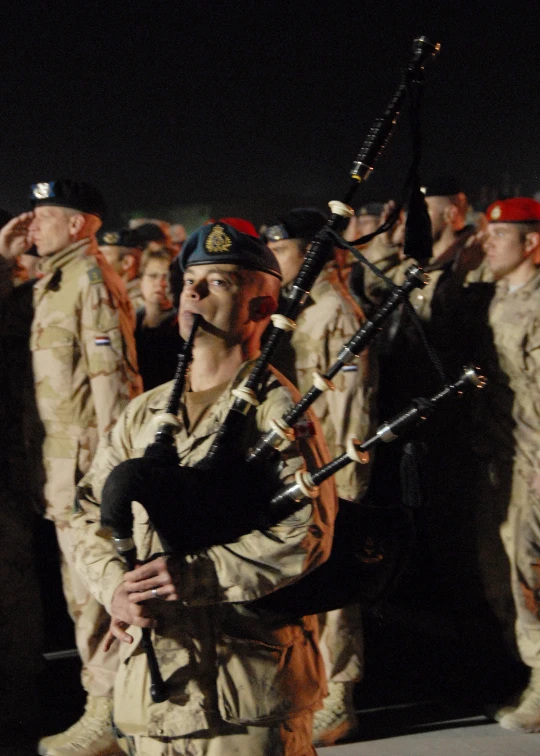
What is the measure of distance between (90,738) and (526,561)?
2.04 m

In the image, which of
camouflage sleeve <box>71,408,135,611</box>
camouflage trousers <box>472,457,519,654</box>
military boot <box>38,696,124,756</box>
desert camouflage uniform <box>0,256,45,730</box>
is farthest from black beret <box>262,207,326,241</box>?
military boot <box>38,696,124,756</box>

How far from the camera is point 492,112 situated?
4645mm

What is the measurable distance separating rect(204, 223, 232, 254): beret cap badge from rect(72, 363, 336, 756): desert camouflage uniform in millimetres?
338

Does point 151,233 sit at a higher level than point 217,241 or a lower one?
lower

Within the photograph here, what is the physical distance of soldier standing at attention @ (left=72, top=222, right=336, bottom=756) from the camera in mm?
1921

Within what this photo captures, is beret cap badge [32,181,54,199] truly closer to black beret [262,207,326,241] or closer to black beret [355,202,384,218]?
black beret [262,207,326,241]

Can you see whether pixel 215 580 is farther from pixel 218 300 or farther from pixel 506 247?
pixel 506 247

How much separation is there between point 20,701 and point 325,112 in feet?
11.4

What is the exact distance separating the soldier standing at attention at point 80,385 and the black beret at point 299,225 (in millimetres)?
802

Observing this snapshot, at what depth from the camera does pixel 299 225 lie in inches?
164

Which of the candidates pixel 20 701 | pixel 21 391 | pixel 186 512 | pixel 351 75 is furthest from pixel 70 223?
pixel 186 512

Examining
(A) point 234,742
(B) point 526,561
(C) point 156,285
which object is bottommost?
(B) point 526,561

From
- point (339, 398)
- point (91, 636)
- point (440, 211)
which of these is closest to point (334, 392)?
point (339, 398)

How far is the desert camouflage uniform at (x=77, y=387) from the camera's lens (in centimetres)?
371
